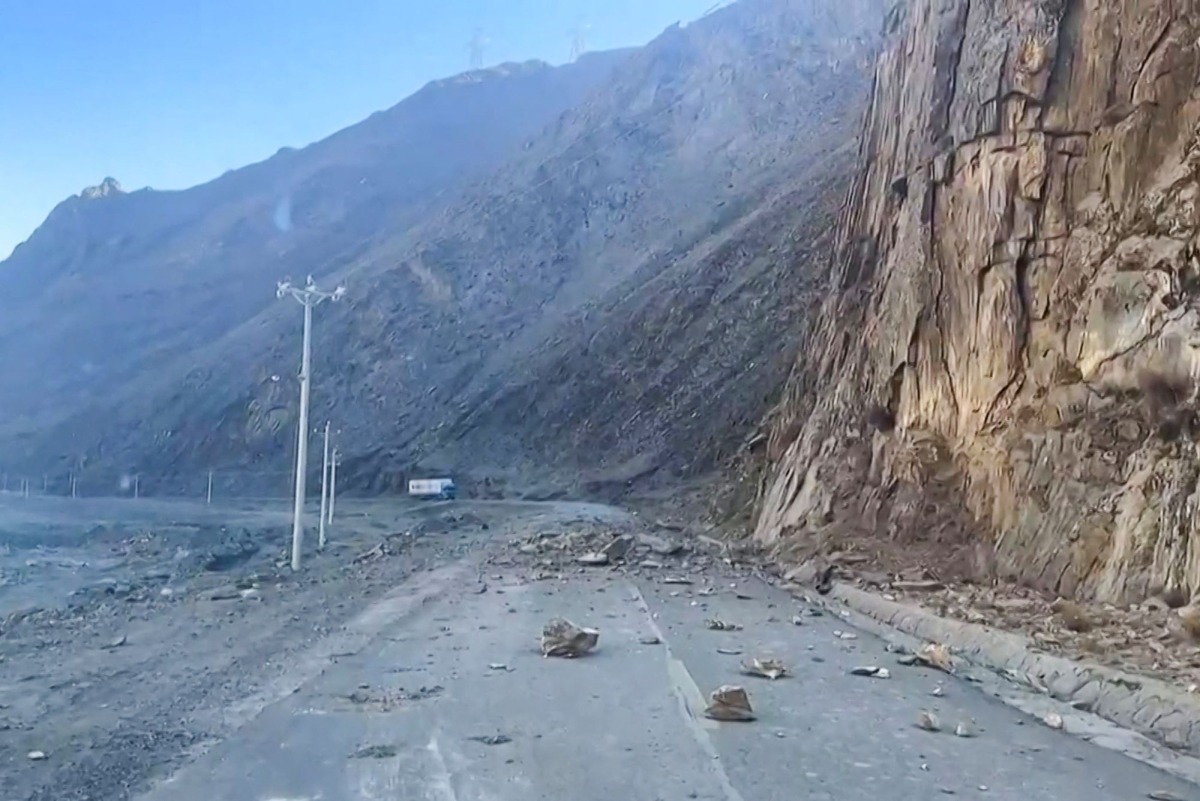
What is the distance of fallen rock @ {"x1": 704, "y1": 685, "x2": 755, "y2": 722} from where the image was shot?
9.12m

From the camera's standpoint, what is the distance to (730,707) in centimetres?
918

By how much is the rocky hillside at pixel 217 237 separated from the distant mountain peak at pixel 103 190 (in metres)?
0.30

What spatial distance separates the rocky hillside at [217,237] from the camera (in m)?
95.8

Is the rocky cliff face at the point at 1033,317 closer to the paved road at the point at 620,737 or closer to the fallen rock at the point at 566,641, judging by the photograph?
the paved road at the point at 620,737

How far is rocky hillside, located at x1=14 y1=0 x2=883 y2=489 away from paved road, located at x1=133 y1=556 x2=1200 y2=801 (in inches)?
1418

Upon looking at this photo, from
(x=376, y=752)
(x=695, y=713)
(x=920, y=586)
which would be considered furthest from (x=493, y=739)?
(x=920, y=586)

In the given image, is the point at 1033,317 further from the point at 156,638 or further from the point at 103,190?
the point at 103,190

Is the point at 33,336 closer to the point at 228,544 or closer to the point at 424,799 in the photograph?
the point at 228,544

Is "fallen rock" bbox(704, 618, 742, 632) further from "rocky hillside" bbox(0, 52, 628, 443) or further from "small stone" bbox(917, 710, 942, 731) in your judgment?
"rocky hillside" bbox(0, 52, 628, 443)

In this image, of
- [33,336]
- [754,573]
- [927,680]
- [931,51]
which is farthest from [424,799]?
[33,336]

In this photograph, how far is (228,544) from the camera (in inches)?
1312

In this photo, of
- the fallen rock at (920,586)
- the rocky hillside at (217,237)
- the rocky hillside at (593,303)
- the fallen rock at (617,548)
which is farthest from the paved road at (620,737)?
the rocky hillside at (217,237)

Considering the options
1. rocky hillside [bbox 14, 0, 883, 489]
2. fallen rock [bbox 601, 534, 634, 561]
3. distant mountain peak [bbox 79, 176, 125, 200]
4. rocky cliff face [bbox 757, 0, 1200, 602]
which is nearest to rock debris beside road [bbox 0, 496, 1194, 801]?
rocky cliff face [bbox 757, 0, 1200, 602]

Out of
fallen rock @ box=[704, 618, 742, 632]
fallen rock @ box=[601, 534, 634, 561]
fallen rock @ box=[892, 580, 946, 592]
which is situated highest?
fallen rock @ box=[892, 580, 946, 592]
